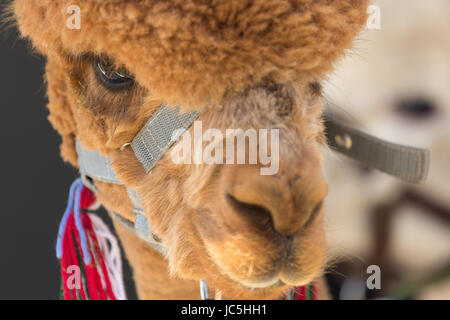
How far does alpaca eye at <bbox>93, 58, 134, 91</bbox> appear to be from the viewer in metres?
1.18

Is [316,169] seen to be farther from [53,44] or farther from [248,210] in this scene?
[53,44]

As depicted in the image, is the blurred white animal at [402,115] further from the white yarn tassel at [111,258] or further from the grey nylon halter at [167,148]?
the white yarn tassel at [111,258]

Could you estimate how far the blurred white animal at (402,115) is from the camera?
240 cm

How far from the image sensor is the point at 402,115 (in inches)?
95.5

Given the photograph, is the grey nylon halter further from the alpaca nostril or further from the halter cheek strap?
the alpaca nostril

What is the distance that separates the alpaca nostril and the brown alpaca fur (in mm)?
14

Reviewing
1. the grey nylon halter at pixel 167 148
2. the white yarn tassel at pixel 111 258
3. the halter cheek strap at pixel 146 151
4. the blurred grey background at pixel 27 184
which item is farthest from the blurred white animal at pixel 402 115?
the blurred grey background at pixel 27 184

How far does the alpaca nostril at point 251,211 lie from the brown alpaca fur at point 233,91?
0.01 metres

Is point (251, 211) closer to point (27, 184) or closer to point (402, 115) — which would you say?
point (402, 115)

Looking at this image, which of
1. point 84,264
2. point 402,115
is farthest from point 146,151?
point 402,115

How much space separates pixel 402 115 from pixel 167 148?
5.40 ft

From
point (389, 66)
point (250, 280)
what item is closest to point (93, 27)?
point (250, 280)

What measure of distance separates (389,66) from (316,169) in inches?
65.2

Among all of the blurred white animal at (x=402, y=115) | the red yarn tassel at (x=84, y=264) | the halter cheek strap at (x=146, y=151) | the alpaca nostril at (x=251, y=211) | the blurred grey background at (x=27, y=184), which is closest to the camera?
the alpaca nostril at (x=251, y=211)
